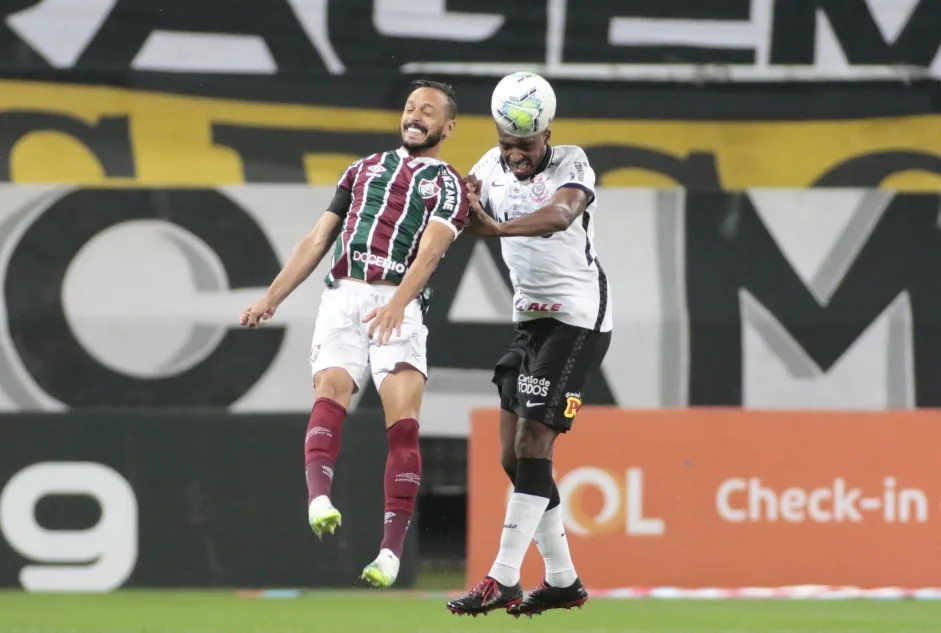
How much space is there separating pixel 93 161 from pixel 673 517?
4.89m

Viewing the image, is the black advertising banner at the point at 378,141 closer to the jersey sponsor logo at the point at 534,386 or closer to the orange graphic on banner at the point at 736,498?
the orange graphic on banner at the point at 736,498

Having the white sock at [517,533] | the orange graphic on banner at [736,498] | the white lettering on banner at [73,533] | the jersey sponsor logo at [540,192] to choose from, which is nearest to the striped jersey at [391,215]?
the jersey sponsor logo at [540,192]

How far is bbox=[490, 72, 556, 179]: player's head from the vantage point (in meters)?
6.36

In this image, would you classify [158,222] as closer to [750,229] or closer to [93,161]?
[93,161]

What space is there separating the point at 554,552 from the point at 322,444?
4.40ft

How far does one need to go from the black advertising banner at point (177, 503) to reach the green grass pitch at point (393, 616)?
21 cm

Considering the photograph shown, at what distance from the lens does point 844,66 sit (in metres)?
11.6

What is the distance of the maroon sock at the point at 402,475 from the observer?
20.2ft

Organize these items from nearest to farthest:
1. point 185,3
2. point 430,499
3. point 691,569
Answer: point 691,569
point 430,499
point 185,3

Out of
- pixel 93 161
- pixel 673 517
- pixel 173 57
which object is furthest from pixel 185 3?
pixel 673 517

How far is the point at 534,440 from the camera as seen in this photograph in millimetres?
6707

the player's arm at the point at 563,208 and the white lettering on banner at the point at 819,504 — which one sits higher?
the player's arm at the point at 563,208

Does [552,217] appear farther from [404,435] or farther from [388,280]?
[404,435]

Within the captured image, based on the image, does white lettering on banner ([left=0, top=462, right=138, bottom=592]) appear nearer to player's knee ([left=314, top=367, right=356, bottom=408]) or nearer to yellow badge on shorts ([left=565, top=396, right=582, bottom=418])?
player's knee ([left=314, top=367, right=356, bottom=408])
